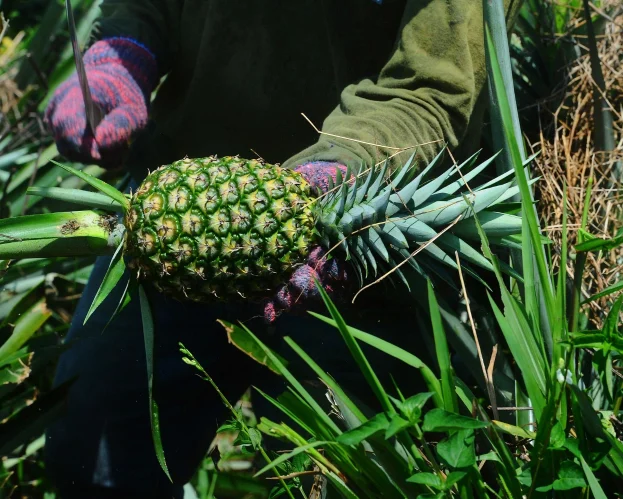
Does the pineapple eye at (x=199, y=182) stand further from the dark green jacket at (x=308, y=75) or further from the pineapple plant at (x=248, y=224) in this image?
the dark green jacket at (x=308, y=75)

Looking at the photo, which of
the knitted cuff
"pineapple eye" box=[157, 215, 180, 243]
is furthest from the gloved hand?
"pineapple eye" box=[157, 215, 180, 243]

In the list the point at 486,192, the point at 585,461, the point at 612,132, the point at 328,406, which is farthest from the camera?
the point at 612,132

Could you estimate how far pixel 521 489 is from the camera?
111cm

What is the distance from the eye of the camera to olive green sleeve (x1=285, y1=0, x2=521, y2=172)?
154 centimetres

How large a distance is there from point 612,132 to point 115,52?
57.2 inches

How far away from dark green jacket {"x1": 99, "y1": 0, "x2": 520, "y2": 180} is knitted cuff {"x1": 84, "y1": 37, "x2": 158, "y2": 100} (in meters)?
0.03

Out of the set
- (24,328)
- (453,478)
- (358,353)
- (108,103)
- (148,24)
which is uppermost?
(148,24)

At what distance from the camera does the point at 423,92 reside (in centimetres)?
157

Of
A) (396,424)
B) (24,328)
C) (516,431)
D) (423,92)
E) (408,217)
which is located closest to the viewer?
(396,424)

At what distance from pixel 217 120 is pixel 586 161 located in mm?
1133

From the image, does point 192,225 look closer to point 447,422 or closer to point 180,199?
point 180,199

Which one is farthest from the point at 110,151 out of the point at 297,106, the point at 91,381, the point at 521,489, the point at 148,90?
the point at 521,489

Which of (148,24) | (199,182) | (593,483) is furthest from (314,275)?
(148,24)

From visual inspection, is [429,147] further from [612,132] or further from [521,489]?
[612,132]
